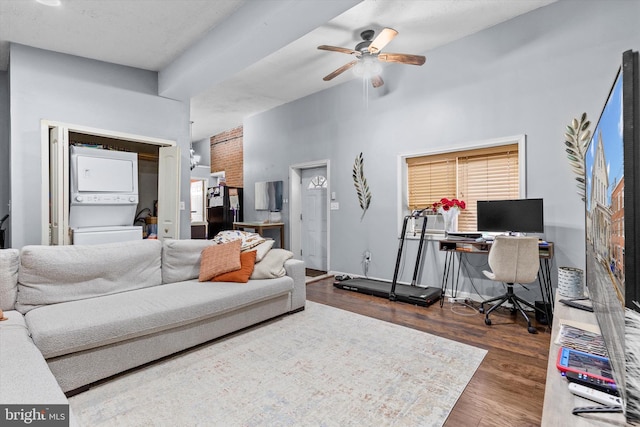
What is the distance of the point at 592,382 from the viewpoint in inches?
40.3

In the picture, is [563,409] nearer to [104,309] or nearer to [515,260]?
[515,260]

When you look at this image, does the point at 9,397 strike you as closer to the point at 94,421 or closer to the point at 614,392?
the point at 94,421

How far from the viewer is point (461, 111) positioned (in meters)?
3.83

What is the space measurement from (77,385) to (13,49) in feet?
11.7

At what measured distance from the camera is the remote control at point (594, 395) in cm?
92

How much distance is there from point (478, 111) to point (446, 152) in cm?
58

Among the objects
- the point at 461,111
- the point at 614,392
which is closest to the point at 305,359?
the point at 614,392

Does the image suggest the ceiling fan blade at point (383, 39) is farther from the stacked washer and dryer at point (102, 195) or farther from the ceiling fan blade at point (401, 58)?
the stacked washer and dryer at point (102, 195)

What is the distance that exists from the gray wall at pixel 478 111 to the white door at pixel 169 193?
2.27 metres

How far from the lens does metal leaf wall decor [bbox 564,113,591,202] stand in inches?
119

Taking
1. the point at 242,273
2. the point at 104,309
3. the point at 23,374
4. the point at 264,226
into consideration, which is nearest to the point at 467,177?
the point at 242,273

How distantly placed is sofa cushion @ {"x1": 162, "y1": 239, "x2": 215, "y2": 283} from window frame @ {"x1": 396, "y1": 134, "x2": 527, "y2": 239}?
Answer: 8.79ft

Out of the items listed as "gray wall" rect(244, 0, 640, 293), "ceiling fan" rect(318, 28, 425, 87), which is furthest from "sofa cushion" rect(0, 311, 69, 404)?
"gray wall" rect(244, 0, 640, 293)

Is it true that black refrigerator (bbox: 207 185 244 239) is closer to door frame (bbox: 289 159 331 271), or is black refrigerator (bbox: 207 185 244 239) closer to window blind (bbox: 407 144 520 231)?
door frame (bbox: 289 159 331 271)
